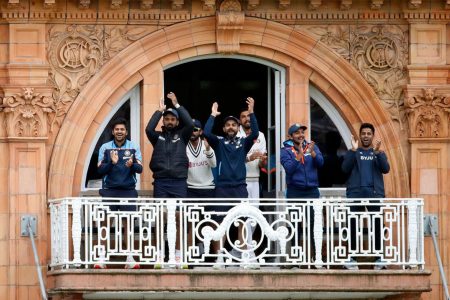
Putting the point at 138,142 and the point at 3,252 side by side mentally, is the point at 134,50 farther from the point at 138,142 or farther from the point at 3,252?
the point at 3,252

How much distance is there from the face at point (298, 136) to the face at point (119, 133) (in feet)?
8.28

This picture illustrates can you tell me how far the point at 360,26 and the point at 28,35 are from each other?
5.15 m

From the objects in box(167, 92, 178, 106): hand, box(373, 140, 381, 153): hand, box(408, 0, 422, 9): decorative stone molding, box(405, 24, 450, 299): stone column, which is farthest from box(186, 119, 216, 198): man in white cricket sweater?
box(408, 0, 422, 9): decorative stone molding

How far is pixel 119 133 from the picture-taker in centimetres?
3525

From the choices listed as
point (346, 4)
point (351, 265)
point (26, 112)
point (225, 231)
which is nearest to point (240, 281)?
point (225, 231)

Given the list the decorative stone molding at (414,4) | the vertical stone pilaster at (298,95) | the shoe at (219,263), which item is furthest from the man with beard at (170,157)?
the decorative stone molding at (414,4)

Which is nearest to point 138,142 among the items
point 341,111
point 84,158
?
point 84,158

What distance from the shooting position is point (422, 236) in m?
35.3

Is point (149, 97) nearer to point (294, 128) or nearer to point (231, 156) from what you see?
point (231, 156)

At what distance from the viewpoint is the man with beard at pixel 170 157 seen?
3516 centimetres

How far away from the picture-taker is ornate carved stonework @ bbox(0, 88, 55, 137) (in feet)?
117

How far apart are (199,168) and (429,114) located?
12.0ft

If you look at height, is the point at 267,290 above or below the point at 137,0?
below

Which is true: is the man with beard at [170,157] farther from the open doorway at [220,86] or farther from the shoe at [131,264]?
the open doorway at [220,86]
